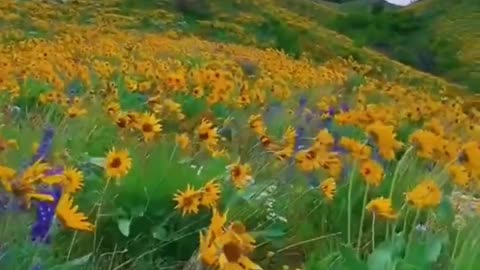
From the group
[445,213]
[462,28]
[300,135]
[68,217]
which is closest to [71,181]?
[68,217]

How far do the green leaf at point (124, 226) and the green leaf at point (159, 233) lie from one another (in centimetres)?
7

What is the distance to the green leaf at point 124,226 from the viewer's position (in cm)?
240

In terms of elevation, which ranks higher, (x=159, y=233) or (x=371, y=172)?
(x=371, y=172)

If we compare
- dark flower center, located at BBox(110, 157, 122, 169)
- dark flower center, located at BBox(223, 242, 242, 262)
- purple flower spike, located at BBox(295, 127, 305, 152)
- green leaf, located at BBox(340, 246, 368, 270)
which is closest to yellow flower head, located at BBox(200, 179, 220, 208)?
dark flower center, located at BBox(110, 157, 122, 169)

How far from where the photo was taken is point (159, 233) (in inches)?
98.7

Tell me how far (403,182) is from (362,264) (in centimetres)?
102

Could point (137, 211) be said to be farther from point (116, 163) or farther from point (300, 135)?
point (300, 135)

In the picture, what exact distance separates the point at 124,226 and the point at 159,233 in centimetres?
11

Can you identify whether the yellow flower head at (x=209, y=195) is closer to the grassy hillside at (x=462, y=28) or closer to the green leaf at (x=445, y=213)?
the green leaf at (x=445, y=213)

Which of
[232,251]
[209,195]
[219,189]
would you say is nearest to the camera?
[232,251]

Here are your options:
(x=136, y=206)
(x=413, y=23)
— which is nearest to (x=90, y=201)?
(x=136, y=206)

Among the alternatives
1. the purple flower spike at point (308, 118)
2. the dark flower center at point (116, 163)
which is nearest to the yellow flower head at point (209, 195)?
the dark flower center at point (116, 163)

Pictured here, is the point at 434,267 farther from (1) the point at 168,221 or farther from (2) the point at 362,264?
(1) the point at 168,221

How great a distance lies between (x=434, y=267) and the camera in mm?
2352
